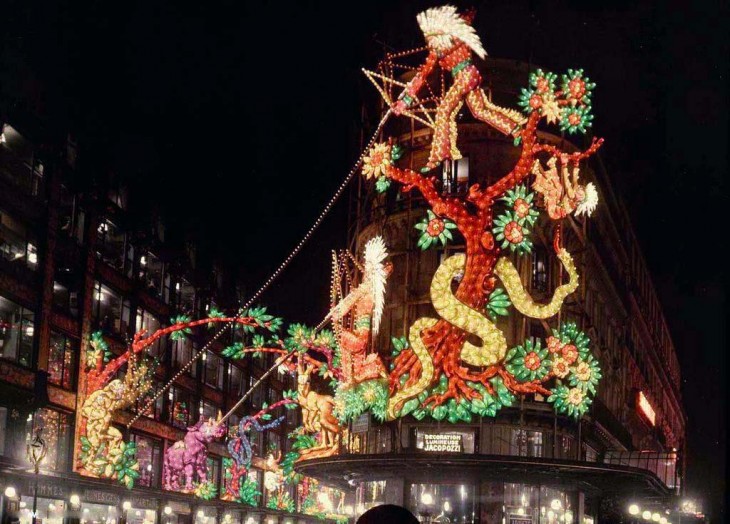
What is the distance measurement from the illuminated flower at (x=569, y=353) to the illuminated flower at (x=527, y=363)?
61cm

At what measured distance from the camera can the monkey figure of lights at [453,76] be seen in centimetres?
3650

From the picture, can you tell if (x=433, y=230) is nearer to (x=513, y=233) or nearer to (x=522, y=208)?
(x=513, y=233)

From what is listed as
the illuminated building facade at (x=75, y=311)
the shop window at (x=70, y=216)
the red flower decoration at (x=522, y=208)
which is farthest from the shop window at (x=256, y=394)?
the red flower decoration at (x=522, y=208)

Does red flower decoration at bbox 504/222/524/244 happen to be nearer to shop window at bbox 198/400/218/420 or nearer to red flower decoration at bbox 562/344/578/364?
red flower decoration at bbox 562/344/578/364

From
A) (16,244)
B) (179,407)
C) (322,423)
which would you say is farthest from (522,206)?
(179,407)

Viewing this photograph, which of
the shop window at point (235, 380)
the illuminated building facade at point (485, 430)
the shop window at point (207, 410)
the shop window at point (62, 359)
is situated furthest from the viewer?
the shop window at point (235, 380)

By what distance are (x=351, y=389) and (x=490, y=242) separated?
7.34 m

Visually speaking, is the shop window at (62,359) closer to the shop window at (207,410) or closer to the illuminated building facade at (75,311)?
the illuminated building facade at (75,311)

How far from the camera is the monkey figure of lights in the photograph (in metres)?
36.5

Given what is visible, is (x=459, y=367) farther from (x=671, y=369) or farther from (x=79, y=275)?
(x=671, y=369)

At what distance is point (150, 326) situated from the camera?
207 ft

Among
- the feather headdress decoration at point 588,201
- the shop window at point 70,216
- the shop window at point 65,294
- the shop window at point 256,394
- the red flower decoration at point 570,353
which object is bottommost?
the red flower decoration at point 570,353

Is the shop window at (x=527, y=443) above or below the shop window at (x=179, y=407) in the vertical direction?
below

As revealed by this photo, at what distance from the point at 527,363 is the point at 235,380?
162 feet
